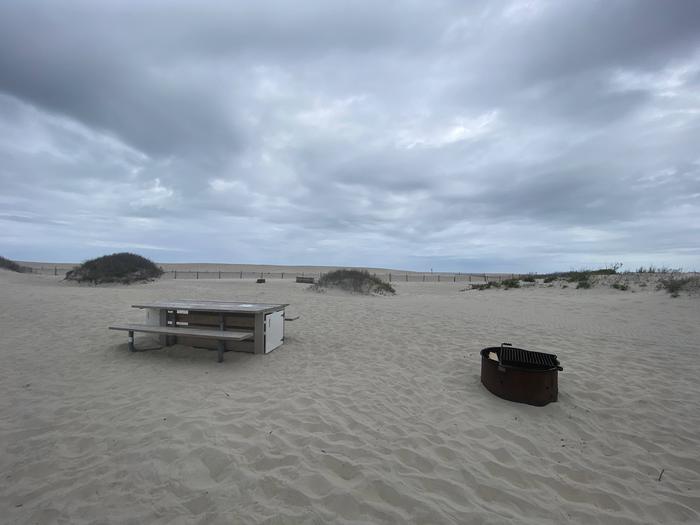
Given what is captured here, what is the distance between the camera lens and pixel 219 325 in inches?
260

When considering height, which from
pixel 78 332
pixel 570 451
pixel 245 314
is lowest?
pixel 570 451

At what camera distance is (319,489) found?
2801 millimetres

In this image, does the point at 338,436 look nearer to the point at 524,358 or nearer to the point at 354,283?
the point at 524,358

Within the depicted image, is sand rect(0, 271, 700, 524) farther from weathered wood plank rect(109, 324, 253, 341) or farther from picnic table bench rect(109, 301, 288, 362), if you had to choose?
weathered wood plank rect(109, 324, 253, 341)

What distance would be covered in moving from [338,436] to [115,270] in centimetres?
2358

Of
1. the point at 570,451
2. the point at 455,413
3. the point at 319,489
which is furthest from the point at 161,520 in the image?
the point at 570,451

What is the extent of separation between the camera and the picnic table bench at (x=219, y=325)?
6191mm

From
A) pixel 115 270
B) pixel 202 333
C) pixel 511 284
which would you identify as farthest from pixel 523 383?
pixel 115 270

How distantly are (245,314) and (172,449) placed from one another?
3447 millimetres

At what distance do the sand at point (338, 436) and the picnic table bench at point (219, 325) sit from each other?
0.27 m

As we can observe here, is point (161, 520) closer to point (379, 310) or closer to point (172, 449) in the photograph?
point (172, 449)

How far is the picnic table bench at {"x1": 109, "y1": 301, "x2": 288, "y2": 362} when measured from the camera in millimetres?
6191

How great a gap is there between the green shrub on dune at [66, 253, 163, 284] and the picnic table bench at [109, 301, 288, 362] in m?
17.5

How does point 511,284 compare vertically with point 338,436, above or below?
above
